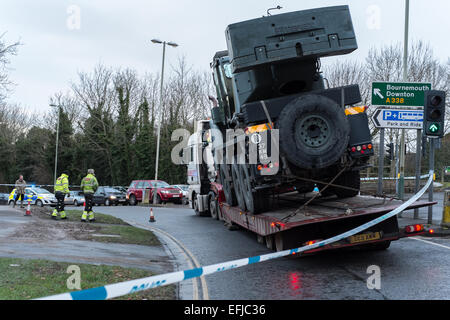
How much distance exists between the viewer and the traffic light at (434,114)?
38.4 ft

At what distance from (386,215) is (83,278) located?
4488 mm

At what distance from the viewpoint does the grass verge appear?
19.4 feet

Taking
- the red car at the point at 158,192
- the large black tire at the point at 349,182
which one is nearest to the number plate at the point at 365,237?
the large black tire at the point at 349,182

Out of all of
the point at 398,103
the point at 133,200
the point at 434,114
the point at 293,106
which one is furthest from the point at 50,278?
the point at 133,200

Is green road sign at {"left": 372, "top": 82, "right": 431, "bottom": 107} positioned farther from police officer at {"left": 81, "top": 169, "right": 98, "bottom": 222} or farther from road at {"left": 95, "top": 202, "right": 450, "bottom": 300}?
police officer at {"left": 81, "top": 169, "right": 98, "bottom": 222}

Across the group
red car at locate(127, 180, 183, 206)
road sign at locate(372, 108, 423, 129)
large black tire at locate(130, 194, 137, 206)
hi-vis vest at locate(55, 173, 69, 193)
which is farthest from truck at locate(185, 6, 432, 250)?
large black tire at locate(130, 194, 137, 206)

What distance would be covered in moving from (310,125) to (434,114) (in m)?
5.10

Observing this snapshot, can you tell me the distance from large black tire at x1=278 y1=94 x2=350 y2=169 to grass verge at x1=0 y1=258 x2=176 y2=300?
3006 mm

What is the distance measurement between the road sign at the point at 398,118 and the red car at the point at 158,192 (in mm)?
18683

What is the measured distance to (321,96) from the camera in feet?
26.8

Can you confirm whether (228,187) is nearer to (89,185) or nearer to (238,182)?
(238,182)

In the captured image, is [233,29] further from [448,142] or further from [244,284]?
[448,142]
